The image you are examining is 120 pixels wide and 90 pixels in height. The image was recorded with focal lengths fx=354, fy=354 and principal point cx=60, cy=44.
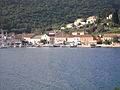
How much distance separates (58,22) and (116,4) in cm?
2725

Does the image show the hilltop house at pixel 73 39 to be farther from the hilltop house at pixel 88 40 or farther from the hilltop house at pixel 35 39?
the hilltop house at pixel 35 39

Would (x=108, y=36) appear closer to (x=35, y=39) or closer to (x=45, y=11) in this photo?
(x=35, y=39)

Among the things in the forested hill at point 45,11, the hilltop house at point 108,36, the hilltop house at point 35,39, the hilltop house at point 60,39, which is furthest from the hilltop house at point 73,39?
the forested hill at point 45,11

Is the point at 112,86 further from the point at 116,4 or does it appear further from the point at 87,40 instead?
the point at 116,4

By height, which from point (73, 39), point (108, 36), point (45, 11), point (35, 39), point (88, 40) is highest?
point (45, 11)

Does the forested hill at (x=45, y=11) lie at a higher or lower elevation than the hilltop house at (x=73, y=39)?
higher

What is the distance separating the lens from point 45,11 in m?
88.1

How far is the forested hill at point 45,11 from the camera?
250 feet

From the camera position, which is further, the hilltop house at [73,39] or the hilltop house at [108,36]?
the hilltop house at [73,39]

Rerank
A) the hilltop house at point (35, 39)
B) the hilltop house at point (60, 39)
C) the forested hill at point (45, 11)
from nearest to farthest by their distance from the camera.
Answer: the hilltop house at point (60, 39), the hilltop house at point (35, 39), the forested hill at point (45, 11)

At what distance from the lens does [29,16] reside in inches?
3292

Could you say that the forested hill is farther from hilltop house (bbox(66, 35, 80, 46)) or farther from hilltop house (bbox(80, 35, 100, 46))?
hilltop house (bbox(80, 35, 100, 46))

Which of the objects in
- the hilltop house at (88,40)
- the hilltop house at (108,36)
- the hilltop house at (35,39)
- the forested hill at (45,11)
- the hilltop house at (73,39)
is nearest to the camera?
the hilltop house at (108,36)

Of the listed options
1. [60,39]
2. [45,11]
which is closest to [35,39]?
[60,39]
